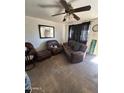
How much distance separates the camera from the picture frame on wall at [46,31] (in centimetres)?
566

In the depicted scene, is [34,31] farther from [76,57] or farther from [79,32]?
[79,32]

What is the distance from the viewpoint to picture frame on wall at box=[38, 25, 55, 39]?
5656 millimetres

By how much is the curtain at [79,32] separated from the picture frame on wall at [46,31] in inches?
53.9

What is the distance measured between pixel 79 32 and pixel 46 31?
6.91 ft

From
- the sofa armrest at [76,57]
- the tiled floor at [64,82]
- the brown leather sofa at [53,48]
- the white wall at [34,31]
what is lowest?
the tiled floor at [64,82]

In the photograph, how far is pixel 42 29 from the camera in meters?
5.71

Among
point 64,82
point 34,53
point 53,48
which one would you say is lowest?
point 64,82

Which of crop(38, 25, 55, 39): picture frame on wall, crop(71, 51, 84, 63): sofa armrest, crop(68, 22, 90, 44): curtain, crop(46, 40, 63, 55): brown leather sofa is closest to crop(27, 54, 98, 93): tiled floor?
crop(71, 51, 84, 63): sofa armrest

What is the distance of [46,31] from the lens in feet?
19.5

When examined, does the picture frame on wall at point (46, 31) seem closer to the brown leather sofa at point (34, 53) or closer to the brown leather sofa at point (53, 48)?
the brown leather sofa at point (53, 48)

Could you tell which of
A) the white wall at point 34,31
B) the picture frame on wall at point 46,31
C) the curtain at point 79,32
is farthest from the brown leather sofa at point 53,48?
the curtain at point 79,32

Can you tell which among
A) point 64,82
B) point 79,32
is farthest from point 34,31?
point 64,82
